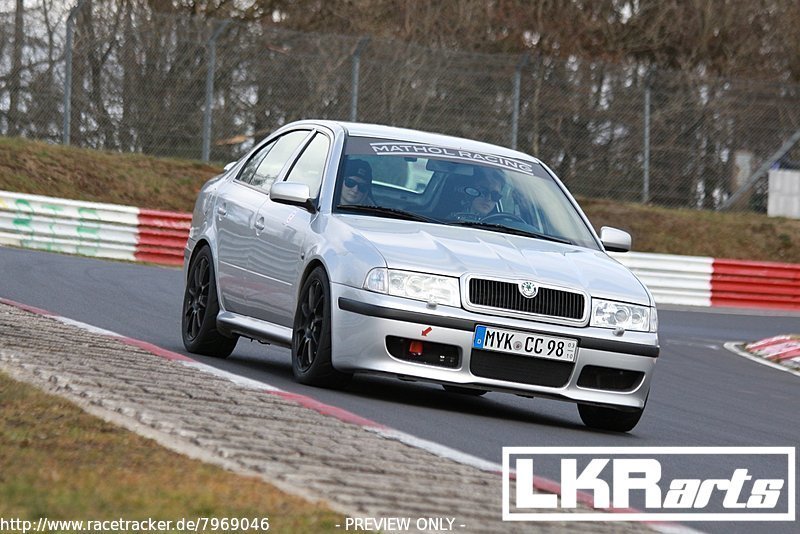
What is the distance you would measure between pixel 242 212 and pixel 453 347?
2.21m

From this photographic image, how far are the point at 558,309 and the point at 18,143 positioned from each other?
2093 centimetres

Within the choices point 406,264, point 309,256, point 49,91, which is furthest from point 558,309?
point 49,91

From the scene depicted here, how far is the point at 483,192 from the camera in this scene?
30.1 feet

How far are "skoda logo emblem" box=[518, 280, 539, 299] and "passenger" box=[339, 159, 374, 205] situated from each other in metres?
1.19

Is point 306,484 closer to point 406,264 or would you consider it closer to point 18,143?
point 406,264

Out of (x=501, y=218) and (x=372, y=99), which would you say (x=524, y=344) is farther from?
(x=372, y=99)


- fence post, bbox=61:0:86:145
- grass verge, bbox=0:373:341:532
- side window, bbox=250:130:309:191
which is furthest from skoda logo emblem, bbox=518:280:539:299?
fence post, bbox=61:0:86:145

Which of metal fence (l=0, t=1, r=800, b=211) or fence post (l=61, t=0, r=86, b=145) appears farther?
metal fence (l=0, t=1, r=800, b=211)

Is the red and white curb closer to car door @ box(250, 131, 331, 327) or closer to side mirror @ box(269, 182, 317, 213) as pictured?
car door @ box(250, 131, 331, 327)

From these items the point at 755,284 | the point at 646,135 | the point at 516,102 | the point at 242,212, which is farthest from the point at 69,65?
the point at 242,212

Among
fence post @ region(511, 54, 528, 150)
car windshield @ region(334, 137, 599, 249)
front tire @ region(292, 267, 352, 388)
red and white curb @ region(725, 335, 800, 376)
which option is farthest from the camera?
fence post @ region(511, 54, 528, 150)

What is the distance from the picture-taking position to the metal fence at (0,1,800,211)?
25344 mm

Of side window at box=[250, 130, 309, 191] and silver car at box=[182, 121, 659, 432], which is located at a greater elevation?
side window at box=[250, 130, 309, 191]

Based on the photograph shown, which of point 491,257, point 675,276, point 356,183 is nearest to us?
point 491,257
